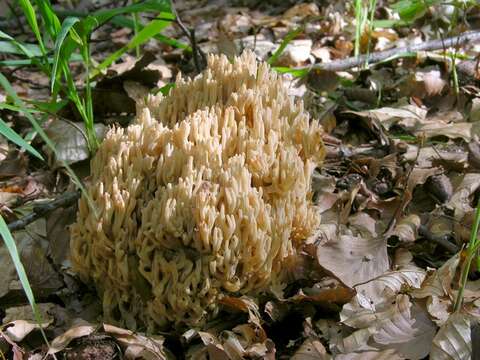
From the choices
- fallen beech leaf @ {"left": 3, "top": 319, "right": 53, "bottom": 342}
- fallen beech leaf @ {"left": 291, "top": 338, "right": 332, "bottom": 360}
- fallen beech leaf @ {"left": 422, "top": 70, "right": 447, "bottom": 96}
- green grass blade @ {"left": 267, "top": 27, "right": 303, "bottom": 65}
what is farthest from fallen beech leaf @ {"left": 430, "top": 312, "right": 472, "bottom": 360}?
fallen beech leaf @ {"left": 422, "top": 70, "right": 447, "bottom": 96}

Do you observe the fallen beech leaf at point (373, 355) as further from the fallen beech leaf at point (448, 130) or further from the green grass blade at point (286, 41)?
the green grass blade at point (286, 41)

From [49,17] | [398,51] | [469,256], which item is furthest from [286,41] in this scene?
[469,256]

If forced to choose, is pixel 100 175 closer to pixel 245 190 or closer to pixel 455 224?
pixel 245 190

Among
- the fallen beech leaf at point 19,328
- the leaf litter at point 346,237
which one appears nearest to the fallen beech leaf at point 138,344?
the leaf litter at point 346,237

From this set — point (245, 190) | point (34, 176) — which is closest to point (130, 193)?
point (245, 190)

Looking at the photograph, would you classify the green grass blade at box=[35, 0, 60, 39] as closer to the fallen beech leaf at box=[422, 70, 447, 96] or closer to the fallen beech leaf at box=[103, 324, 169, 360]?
the fallen beech leaf at box=[103, 324, 169, 360]

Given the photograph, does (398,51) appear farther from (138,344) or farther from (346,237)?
(138,344)
